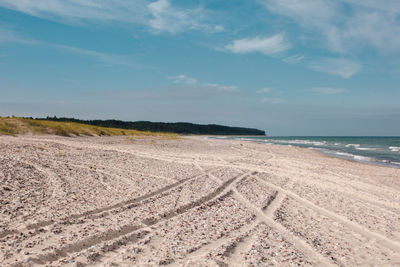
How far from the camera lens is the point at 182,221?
6895 millimetres

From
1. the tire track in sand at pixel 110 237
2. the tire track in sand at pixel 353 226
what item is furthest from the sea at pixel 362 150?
the tire track in sand at pixel 110 237

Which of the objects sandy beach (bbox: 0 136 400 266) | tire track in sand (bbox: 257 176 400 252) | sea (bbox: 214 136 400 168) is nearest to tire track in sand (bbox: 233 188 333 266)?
sandy beach (bbox: 0 136 400 266)

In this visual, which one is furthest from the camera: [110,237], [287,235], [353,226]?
[353,226]

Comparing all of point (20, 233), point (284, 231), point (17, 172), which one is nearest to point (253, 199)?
point (284, 231)

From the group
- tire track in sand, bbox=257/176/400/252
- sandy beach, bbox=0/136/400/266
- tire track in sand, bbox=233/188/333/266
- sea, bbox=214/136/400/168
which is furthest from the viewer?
sea, bbox=214/136/400/168

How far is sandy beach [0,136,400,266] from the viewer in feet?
16.6

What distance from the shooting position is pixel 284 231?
6.61 m

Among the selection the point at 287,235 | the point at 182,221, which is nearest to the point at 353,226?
the point at 287,235

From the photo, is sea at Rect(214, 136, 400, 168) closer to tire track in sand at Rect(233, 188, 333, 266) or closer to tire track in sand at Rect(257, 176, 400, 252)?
tire track in sand at Rect(257, 176, 400, 252)

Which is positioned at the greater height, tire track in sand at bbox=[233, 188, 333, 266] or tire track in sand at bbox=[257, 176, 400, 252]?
tire track in sand at bbox=[233, 188, 333, 266]

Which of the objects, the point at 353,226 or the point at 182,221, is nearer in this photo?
the point at 182,221

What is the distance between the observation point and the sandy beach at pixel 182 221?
16.6 feet

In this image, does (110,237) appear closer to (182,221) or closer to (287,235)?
(182,221)

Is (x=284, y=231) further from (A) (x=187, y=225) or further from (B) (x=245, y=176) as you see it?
(B) (x=245, y=176)
